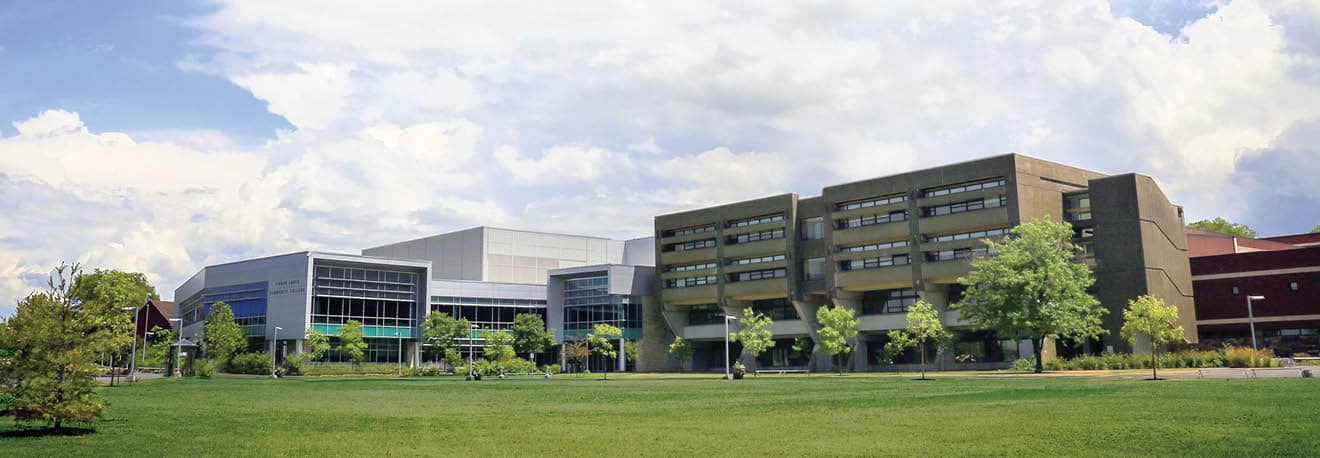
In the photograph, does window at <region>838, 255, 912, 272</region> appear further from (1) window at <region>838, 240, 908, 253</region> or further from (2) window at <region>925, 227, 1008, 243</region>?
(2) window at <region>925, 227, 1008, 243</region>

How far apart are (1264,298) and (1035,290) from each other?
2447 centimetres

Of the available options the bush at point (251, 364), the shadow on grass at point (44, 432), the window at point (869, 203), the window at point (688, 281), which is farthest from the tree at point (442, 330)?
the shadow on grass at point (44, 432)

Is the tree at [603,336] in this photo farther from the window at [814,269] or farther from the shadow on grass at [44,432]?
the shadow on grass at [44,432]

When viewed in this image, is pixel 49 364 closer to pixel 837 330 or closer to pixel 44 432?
pixel 44 432

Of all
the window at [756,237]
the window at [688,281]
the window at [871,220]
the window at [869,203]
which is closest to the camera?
the window at [871,220]

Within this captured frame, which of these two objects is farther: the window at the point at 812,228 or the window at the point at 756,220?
the window at the point at 756,220

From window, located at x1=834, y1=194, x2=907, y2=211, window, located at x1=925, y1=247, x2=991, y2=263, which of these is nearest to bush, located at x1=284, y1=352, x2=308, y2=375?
window, located at x1=834, y1=194, x2=907, y2=211

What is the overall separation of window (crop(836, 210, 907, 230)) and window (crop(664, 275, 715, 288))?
1755 cm

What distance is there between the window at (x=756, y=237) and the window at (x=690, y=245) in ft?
8.83

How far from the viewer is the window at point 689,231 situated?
4031 inches

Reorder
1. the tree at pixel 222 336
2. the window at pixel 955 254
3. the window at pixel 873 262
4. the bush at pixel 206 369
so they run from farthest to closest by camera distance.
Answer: the tree at pixel 222 336 < the window at pixel 873 262 < the window at pixel 955 254 < the bush at pixel 206 369

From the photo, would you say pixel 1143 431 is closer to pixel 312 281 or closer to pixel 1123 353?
pixel 1123 353

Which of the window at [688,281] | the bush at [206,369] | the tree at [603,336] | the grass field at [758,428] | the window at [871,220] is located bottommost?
the grass field at [758,428]

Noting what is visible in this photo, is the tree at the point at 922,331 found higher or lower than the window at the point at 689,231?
lower
